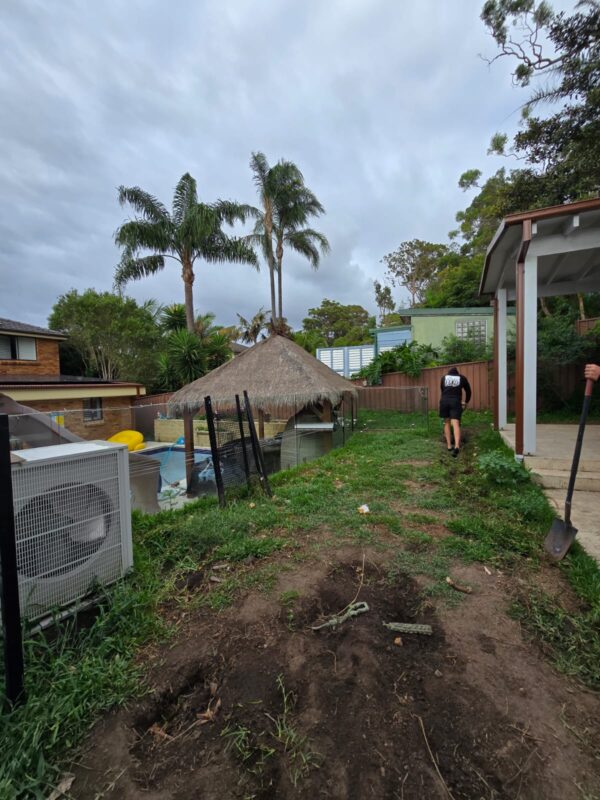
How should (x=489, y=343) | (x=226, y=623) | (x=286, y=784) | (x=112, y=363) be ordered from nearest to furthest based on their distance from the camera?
1. (x=286, y=784)
2. (x=226, y=623)
3. (x=489, y=343)
4. (x=112, y=363)

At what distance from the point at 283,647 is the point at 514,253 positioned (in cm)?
648

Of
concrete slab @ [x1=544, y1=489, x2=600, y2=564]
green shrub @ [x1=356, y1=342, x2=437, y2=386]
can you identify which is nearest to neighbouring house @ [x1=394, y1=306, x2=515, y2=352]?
green shrub @ [x1=356, y1=342, x2=437, y2=386]

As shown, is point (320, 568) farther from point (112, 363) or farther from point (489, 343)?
point (112, 363)

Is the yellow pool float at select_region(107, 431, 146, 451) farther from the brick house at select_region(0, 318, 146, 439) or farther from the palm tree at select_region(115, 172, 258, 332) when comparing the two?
the palm tree at select_region(115, 172, 258, 332)

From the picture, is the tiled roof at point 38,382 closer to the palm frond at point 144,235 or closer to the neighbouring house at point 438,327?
the palm frond at point 144,235

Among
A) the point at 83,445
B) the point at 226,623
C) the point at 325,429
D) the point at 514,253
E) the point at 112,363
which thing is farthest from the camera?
the point at 112,363

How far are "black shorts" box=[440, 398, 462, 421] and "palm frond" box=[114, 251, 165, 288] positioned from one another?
14040mm

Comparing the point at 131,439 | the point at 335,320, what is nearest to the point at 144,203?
the point at 131,439

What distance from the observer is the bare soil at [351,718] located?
1233 mm

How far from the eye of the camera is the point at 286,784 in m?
1.24

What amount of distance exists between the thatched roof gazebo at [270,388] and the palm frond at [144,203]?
8805 mm

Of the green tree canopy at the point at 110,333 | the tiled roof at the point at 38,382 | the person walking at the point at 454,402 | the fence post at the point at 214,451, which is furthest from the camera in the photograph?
the green tree canopy at the point at 110,333

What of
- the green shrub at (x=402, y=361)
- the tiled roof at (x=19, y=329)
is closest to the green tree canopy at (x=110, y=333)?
the tiled roof at (x=19, y=329)

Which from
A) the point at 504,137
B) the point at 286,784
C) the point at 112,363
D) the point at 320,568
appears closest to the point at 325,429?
the point at 320,568
